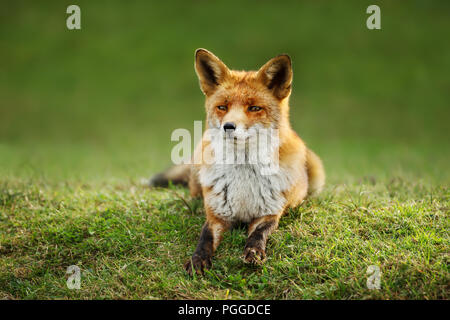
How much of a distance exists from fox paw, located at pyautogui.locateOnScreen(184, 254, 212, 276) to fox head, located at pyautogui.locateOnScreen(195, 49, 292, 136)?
1.19 m

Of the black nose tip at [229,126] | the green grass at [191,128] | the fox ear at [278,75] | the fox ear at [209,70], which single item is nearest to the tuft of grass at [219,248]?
the green grass at [191,128]

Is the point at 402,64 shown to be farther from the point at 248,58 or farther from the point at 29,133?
the point at 29,133

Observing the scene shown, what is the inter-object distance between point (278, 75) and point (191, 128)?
9.63 meters

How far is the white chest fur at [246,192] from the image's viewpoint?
4.05 m

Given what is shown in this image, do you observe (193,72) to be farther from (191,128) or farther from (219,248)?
(219,248)

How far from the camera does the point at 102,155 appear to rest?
10812 mm

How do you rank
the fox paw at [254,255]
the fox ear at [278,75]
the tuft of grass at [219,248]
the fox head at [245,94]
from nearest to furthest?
the tuft of grass at [219,248] → the fox paw at [254,255] → the fox head at [245,94] → the fox ear at [278,75]

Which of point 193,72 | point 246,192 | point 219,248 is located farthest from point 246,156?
point 193,72

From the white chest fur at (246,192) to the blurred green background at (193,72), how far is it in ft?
20.7

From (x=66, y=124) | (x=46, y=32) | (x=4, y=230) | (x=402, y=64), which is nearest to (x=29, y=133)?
(x=66, y=124)

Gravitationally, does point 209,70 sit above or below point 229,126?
above

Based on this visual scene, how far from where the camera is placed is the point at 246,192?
13.3ft

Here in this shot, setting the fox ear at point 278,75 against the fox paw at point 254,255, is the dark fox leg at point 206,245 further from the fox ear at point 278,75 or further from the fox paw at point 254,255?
the fox ear at point 278,75
